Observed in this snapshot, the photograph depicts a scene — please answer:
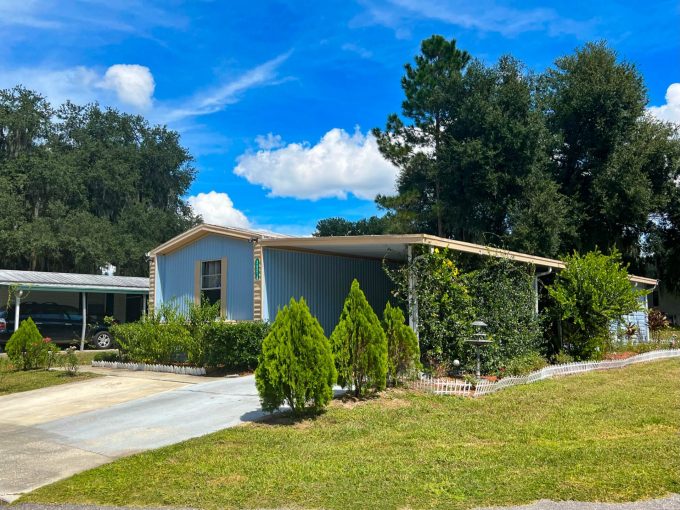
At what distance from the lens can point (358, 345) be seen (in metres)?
8.29

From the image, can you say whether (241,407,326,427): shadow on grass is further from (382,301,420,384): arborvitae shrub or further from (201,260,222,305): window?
(201,260,222,305): window

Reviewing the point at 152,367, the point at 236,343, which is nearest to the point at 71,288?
the point at 152,367

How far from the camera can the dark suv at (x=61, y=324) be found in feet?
61.7

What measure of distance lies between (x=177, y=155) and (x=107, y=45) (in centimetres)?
3081

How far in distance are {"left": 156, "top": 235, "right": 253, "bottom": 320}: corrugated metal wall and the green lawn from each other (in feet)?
17.9

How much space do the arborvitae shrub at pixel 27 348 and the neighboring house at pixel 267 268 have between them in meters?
2.75

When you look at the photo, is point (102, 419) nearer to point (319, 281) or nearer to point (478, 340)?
point (478, 340)

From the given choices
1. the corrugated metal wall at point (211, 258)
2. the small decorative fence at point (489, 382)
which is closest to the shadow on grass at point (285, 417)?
the small decorative fence at point (489, 382)

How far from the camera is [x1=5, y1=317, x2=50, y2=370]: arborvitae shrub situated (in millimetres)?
12719

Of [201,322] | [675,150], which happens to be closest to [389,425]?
[201,322]

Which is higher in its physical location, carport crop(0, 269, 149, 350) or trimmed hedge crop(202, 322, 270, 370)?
carport crop(0, 269, 149, 350)

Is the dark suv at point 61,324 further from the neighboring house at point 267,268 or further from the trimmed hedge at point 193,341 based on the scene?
the trimmed hedge at point 193,341

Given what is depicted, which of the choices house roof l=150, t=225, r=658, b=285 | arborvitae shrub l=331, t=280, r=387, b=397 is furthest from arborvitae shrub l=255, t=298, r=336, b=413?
house roof l=150, t=225, r=658, b=285

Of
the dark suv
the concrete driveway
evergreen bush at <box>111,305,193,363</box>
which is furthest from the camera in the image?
the dark suv
